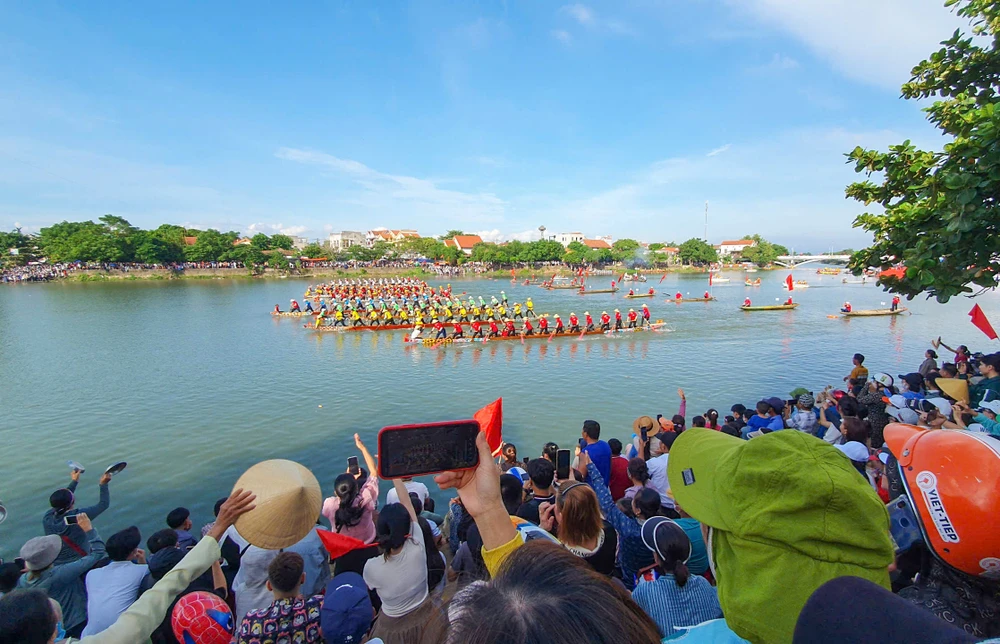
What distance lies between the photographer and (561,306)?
1346 inches

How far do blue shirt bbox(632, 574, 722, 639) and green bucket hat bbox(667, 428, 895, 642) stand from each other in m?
1.16

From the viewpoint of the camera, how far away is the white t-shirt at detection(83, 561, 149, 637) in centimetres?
287

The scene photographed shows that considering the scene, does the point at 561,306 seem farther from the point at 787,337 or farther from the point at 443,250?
the point at 443,250

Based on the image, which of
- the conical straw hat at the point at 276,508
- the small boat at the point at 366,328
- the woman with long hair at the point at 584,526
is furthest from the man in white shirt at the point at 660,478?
the small boat at the point at 366,328

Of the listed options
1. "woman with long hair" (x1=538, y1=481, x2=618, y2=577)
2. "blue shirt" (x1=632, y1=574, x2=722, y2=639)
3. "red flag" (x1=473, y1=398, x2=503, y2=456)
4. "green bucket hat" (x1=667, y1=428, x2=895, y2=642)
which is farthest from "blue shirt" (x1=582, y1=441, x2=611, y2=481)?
"green bucket hat" (x1=667, y1=428, x2=895, y2=642)

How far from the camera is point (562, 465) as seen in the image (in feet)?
13.1

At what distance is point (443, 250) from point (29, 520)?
244ft

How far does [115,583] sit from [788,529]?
12.6 feet

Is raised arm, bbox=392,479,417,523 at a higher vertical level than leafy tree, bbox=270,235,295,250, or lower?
lower

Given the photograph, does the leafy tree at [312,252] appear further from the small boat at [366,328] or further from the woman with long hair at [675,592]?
the woman with long hair at [675,592]

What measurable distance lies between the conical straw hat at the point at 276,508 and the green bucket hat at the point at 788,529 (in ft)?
7.39

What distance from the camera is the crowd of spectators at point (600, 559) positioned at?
898mm

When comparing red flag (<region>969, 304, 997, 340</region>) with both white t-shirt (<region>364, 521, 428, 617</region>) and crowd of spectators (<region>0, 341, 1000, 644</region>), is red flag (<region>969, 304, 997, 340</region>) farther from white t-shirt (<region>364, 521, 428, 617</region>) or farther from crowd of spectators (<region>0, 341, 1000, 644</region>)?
white t-shirt (<region>364, 521, 428, 617</region>)

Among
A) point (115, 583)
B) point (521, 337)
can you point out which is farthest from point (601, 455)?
point (521, 337)
